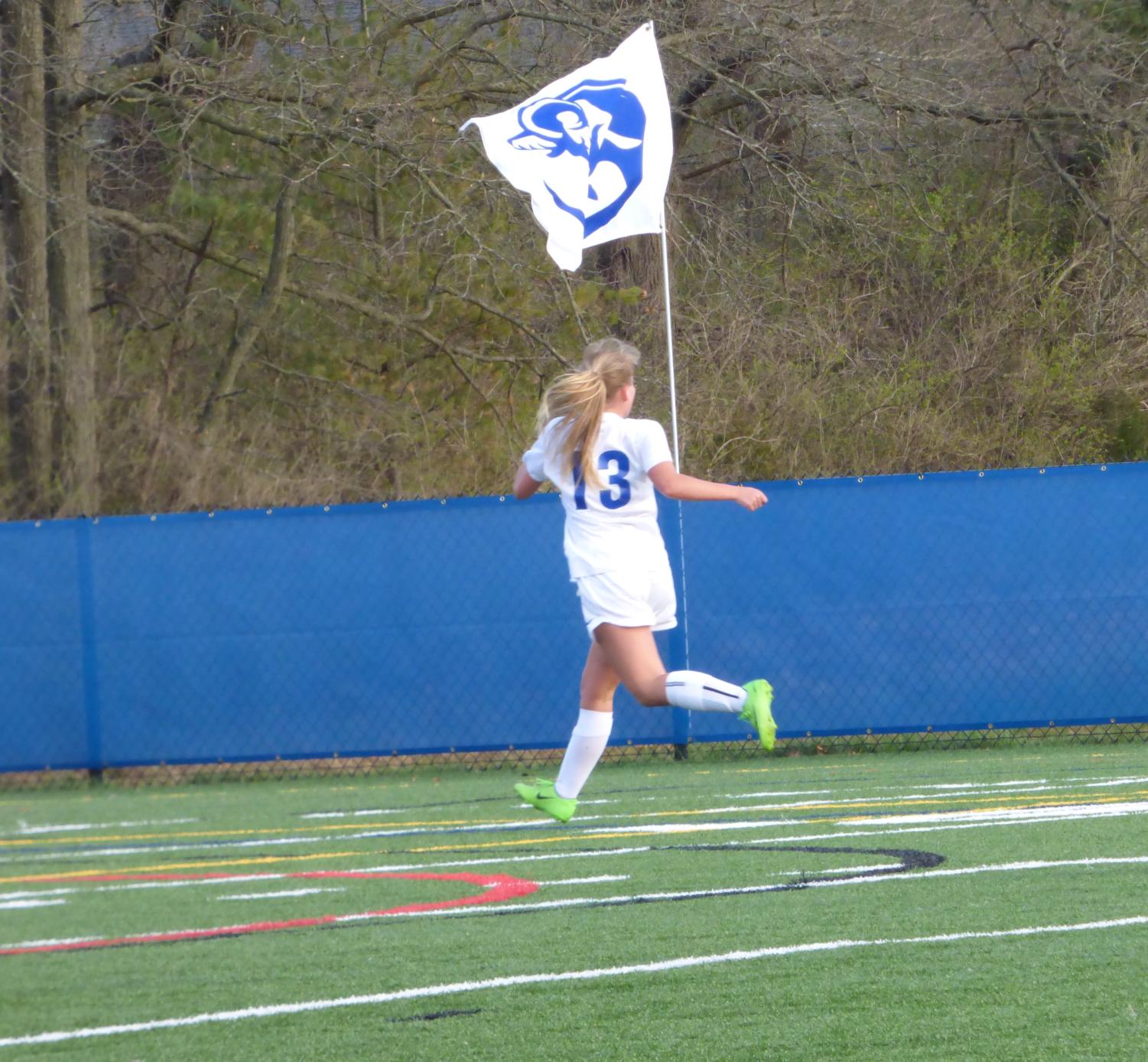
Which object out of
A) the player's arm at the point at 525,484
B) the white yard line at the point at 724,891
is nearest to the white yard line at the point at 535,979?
the white yard line at the point at 724,891

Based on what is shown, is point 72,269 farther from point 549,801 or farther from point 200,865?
point 549,801

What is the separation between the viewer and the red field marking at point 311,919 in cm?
472

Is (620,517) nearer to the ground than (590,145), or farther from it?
nearer to the ground

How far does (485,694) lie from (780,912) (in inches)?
250

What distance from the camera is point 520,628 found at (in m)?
11.0

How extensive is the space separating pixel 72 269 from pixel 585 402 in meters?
10.0

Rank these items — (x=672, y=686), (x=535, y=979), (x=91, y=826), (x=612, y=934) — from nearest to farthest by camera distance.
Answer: (x=535, y=979)
(x=612, y=934)
(x=672, y=686)
(x=91, y=826)

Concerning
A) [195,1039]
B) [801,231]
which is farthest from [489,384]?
[195,1039]

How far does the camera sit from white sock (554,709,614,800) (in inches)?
244

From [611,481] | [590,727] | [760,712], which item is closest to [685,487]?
[611,481]

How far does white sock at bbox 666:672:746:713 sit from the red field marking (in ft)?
2.71

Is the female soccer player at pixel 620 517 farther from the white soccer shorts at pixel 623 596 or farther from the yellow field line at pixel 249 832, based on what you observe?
the yellow field line at pixel 249 832

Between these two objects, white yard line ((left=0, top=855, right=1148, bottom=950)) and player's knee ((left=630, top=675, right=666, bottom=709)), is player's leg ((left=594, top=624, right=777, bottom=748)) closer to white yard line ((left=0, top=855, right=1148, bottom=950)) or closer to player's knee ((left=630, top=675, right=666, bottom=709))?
player's knee ((left=630, top=675, right=666, bottom=709))

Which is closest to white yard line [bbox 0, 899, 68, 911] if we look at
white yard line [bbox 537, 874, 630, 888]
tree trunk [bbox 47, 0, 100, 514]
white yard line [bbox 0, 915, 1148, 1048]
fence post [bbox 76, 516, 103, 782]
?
white yard line [bbox 0, 915, 1148, 1048]
